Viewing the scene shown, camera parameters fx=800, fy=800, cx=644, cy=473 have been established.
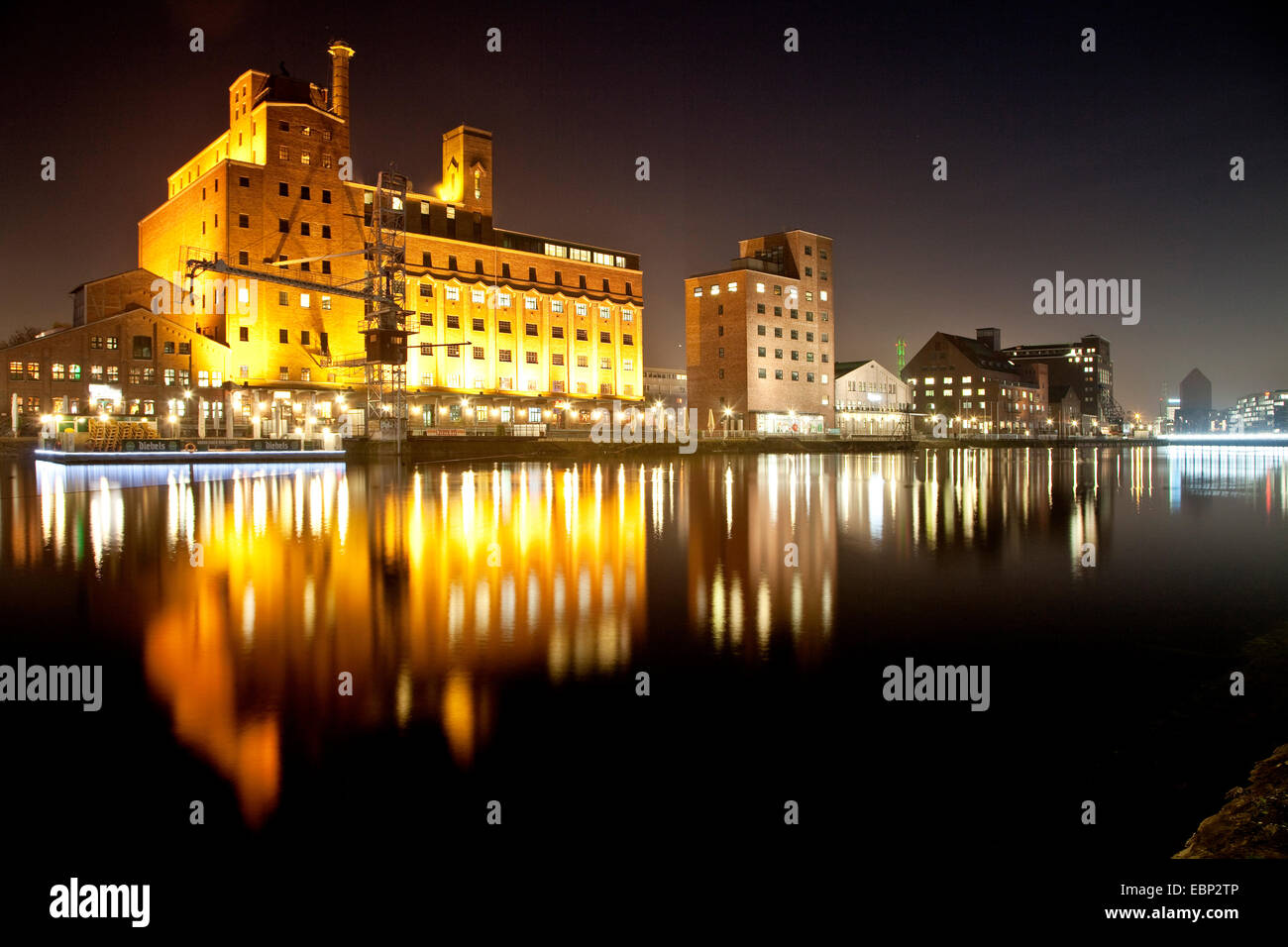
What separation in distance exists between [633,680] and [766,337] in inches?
2863

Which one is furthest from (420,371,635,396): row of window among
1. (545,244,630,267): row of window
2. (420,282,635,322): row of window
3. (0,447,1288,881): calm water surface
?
(0,447,1288,881): calm water surface

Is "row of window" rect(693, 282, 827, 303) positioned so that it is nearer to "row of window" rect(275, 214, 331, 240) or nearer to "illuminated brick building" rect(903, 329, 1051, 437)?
"row of window" rect(275, 214, 331, 240)

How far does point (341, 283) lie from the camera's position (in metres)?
62.7

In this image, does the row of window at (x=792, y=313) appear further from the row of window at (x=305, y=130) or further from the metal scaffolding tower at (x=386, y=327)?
the row of window at (x=305, y=130)

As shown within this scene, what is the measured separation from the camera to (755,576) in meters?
10.2

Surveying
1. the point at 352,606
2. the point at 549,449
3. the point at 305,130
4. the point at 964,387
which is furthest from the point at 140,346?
the point at 964,387

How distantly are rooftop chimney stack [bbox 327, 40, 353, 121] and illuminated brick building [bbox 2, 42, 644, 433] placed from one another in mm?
132

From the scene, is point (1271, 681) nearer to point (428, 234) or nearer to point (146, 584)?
point (146, 584)

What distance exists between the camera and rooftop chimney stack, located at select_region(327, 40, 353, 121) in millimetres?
64625

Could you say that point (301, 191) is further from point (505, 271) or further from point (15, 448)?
point (15, 448)

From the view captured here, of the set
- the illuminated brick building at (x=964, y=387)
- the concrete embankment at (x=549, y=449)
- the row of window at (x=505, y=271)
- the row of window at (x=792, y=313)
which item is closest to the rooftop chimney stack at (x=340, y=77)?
the row of window at (x=505, y=271)

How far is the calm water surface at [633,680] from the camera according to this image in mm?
4043
